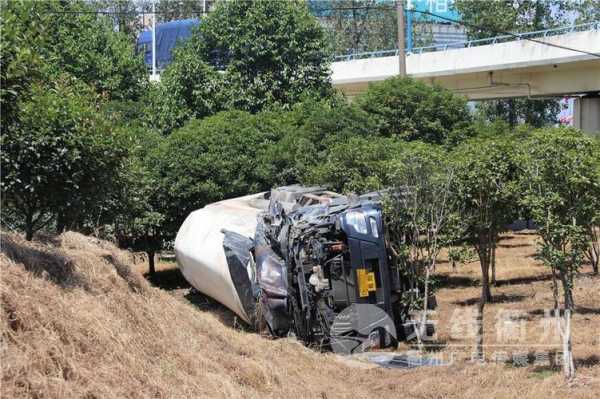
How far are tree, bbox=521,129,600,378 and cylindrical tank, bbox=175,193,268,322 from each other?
6384 mm

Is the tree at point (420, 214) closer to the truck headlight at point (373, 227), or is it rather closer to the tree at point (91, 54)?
the truck headlight at point (373, 227)

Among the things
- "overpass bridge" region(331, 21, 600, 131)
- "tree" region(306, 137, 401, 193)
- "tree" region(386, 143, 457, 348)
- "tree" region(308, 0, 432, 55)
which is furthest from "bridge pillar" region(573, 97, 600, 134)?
"tree" region(308, 0, 432, 55)

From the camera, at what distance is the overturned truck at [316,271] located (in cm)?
1396

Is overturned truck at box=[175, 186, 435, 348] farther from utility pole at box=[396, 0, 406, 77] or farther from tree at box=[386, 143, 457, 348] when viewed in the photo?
utility pole at box=[396, 0, 406, 77]

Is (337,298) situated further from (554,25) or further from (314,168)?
(554,25)

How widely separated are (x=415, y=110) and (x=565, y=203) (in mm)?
15145

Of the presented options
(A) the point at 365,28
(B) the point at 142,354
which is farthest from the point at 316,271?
(A) the point at 365,28

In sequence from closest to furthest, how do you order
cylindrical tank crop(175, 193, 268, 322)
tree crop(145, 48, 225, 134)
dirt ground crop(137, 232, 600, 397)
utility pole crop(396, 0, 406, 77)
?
dirt ground crop(137, 232, 600, 397) → cylindrical tank crop(175, 193, 268, 322) → utility pole crop(396, 0, 406, 77) → tree crop(145, 48, 225, 134)

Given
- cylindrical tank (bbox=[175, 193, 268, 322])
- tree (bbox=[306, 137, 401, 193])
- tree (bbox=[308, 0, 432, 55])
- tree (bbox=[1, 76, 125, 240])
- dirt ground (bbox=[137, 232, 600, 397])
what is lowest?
dirt ground (bbox=[137, 232, 600, 397])

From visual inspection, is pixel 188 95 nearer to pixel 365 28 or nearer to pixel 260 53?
pixel 260 53

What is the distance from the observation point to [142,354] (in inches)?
366

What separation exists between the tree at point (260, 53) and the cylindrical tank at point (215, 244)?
10.8 m

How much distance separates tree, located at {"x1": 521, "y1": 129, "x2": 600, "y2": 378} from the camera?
11445mm

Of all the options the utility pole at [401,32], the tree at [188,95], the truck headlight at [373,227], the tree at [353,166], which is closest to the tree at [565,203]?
the truck headlight at [373,227]
